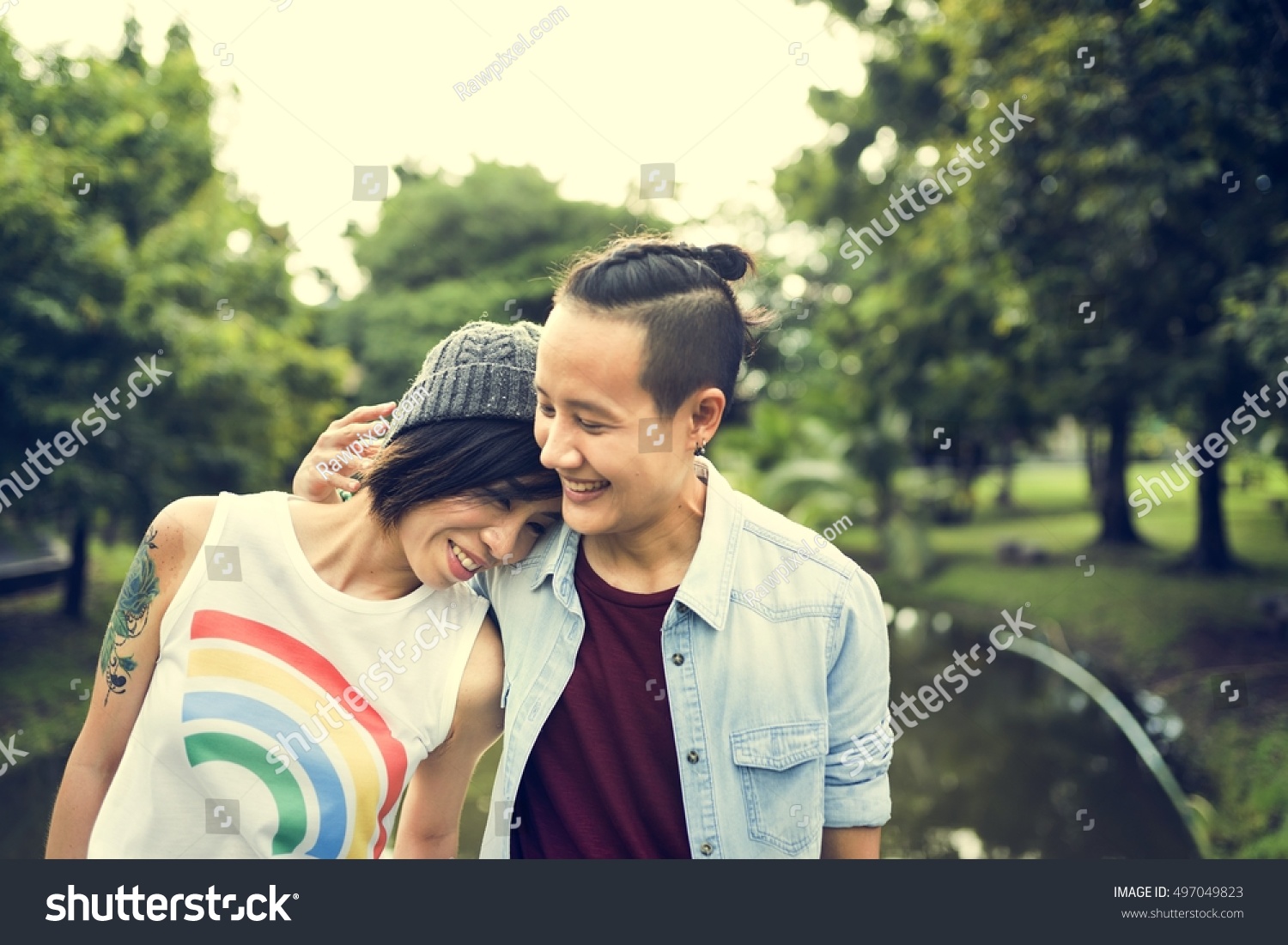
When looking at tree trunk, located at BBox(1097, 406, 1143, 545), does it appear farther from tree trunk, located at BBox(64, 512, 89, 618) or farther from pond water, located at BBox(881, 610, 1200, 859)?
tree trunk, located at BBox(64, 512, 89, 618)

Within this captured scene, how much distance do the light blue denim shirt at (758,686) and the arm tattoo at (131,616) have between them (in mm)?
716

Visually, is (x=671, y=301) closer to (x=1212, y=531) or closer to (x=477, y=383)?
(x=477, y=383)

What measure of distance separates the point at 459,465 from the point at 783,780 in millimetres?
888

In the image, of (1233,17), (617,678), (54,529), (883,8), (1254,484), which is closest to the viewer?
(617,678)

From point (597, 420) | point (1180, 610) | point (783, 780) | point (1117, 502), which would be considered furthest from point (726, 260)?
point (1117, 502)

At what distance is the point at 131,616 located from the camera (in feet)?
6.21

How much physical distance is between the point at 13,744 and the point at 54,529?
5.22 feet

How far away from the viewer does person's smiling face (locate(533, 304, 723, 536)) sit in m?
1.69

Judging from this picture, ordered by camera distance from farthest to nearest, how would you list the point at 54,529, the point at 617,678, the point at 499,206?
the point at 499,206 < the point at 54,529 < the point at 617,678

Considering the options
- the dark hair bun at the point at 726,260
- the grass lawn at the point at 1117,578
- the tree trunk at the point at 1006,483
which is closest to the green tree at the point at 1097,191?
the grass lawn at the point at 1117,578

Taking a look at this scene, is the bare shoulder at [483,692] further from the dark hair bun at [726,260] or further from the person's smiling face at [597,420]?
the dark hair bun at [726,260]

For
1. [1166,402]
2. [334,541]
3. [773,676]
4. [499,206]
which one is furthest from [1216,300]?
[499,206]

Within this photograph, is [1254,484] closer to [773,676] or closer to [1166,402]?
[1166,402]

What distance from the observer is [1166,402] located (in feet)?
24.6
